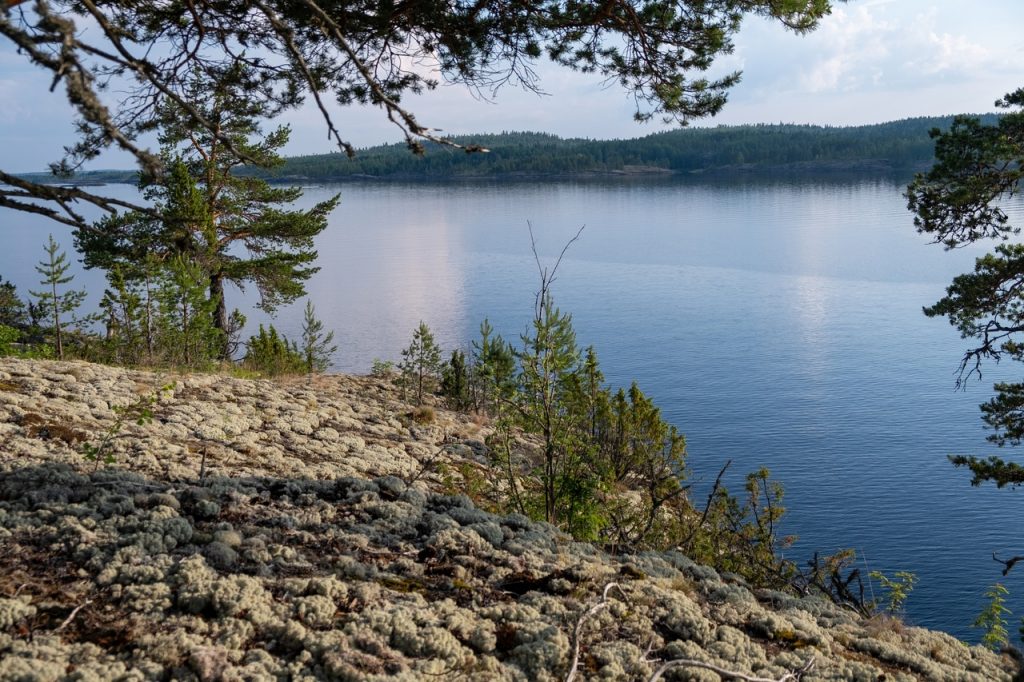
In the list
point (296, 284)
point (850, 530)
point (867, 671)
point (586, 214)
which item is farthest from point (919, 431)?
point (586, 214)

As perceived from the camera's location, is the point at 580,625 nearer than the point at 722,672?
No

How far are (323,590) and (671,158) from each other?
148 metres

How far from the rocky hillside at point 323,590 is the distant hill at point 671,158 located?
120 m

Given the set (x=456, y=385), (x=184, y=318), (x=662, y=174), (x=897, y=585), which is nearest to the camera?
(x=897, y=585)

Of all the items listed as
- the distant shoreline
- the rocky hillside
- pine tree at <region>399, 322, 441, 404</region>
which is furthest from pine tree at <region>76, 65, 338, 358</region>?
the distant shoreline

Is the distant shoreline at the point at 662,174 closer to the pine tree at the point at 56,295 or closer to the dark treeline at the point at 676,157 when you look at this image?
the dark treeline at the point at 676,157

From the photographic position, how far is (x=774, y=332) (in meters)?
36.2

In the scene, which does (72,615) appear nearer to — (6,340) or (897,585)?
(897,585)

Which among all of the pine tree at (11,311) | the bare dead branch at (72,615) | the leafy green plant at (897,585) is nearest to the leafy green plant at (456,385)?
the leafy green plant at (897,585)

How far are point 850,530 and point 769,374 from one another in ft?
40.3

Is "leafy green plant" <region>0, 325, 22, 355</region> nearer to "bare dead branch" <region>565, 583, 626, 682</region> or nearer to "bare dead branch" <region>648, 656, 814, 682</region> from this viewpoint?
"bare dead branch" <region>565, 583, 626, 682</region>

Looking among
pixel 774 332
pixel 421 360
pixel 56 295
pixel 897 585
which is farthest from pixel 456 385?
pixel 774 332

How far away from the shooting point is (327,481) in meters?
6.85

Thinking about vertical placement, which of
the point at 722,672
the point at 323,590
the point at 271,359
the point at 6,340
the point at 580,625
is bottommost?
the point at 271,359
